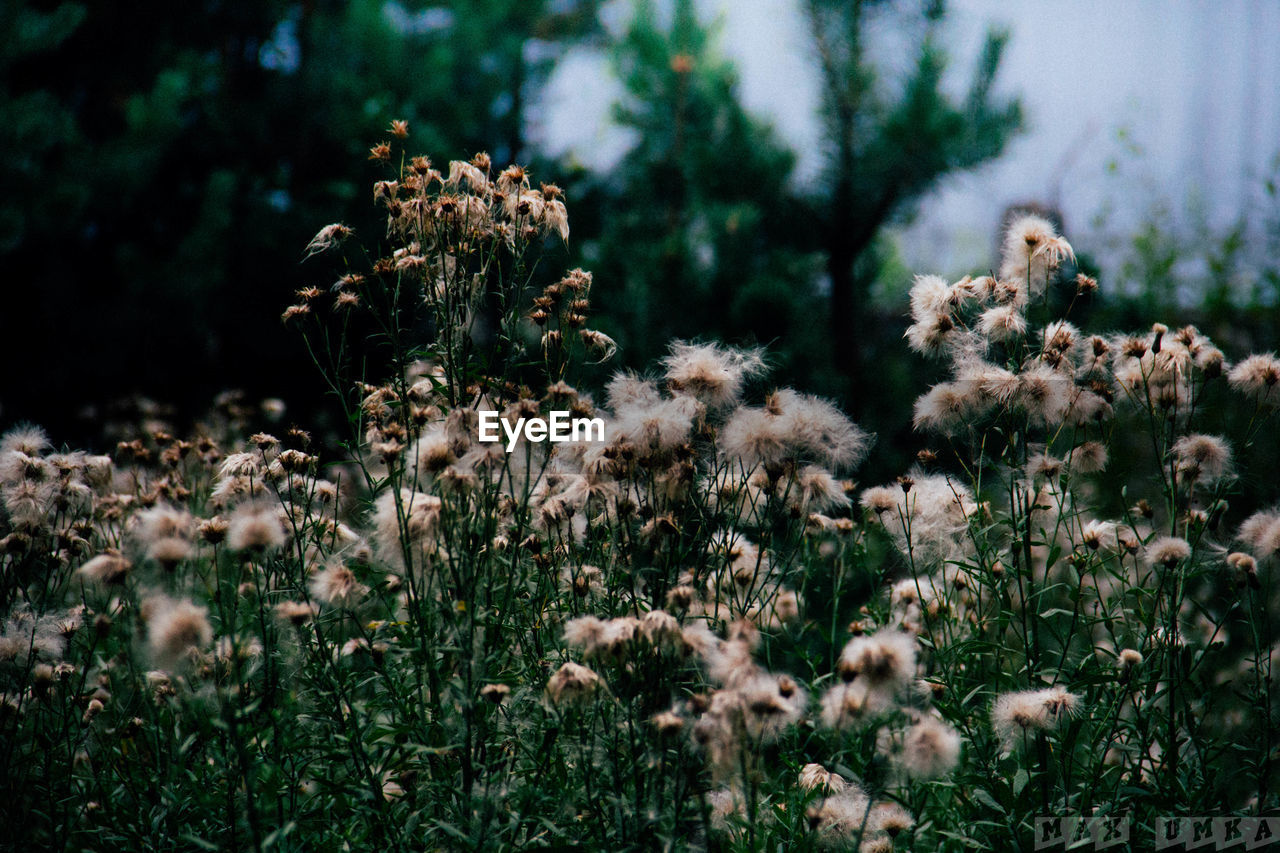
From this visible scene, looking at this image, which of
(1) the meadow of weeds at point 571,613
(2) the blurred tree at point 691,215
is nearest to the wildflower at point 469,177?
(1) the meadow of weeds at point 571,613

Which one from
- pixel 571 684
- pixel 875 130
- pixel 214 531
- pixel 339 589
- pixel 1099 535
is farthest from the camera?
pixel 875 130

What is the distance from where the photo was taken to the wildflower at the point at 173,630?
2121mm

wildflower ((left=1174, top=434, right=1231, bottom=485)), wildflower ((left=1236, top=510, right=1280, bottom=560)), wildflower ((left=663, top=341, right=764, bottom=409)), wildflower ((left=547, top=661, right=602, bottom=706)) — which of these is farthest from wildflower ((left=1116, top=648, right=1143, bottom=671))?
wildflower ((left=547, top=661, right=602, bottom=706))

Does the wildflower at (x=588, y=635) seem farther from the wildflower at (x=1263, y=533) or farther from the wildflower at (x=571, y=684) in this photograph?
the wildflower at (x=1263, y=533)

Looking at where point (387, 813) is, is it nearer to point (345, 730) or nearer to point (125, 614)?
point (345, 730)

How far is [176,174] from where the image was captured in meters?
8.11

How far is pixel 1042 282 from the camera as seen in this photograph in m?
3.21

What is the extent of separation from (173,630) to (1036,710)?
2.52 m

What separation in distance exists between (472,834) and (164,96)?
7184 mm

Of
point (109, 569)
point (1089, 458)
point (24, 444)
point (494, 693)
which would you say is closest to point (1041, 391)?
point (1089, 458)

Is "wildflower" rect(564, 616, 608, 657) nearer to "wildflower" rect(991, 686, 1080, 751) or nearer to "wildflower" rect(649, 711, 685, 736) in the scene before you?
"wildflower" rect(649, 711, 685, 736)

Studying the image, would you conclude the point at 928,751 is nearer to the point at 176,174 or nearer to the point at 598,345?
the point at 598,345

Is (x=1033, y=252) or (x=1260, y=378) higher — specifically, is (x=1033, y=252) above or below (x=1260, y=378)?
above

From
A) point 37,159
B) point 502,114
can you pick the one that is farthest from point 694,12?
point 37,159
